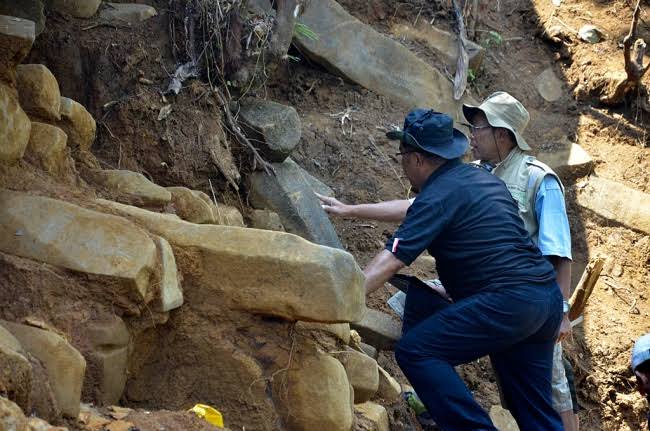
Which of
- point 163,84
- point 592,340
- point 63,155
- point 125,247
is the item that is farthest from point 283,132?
point 592,340

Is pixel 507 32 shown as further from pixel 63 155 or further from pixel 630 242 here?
pixel 63 155

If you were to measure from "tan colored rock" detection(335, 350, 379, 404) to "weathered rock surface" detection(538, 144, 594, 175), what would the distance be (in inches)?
162

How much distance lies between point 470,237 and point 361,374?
89cm

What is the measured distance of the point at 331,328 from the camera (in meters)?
4.13

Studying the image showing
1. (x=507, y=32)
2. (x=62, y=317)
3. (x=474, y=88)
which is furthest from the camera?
(x=507, y=32)

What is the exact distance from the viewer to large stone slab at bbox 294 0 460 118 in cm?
701

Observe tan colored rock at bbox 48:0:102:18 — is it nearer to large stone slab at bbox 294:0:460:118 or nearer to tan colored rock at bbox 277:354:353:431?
large stone slab at bbox 294:0:460:118

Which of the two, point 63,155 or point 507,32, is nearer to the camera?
point 63,155

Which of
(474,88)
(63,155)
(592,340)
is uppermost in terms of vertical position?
(63,155)

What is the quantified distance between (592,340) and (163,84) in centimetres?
401

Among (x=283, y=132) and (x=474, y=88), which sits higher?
(x=283, y=132)

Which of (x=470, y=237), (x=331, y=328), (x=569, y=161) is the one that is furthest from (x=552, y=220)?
(x=569, y=161)

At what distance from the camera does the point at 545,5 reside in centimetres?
923

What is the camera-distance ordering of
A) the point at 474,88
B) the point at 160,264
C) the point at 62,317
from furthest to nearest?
the point at 474,88, the point at 160,264, the point at 62,317
